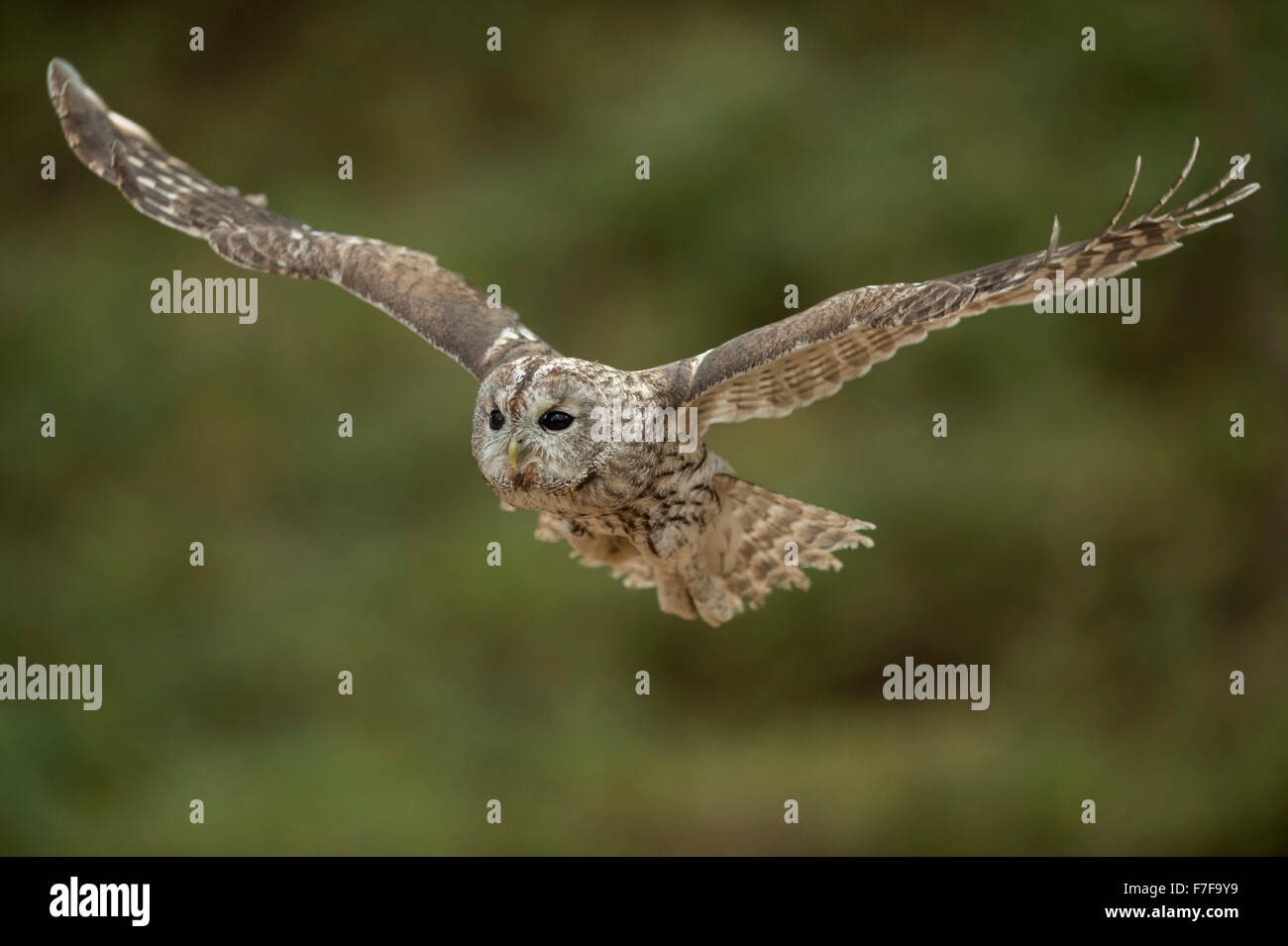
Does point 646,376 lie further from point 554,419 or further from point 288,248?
point 288,248

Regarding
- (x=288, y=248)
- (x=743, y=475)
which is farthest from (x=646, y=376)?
(x=743, y=475)

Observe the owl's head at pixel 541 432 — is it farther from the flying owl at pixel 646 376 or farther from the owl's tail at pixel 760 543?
the owl's tail at pixel 760 543

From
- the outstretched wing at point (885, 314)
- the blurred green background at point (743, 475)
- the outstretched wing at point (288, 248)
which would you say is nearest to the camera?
the outstretched wing at point (885, 314)

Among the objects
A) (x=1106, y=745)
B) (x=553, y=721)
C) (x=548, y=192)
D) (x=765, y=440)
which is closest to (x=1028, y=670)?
(x=1106, y=745)

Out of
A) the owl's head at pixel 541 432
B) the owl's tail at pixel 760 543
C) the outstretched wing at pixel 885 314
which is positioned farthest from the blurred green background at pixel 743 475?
the owl's head at pixel 541 432

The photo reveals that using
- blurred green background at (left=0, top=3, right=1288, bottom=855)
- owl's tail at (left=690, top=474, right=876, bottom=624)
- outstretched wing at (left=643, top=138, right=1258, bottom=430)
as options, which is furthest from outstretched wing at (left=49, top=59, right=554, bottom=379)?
blurred green background at (left=0, top=3, right=1288, bottom=855)

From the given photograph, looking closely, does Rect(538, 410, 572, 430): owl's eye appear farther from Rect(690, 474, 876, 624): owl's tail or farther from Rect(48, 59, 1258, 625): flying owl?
Rect(690, 474, 876, 624): owl's tail

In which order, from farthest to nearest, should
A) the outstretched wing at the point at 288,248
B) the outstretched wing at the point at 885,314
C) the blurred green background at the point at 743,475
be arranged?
1. the blurred green background at the point at 743,475
2. the outstretched wing at the point at 288,248
3. the outstretched wing at the point at 885,314

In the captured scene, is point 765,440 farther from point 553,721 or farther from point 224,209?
point 224,209
